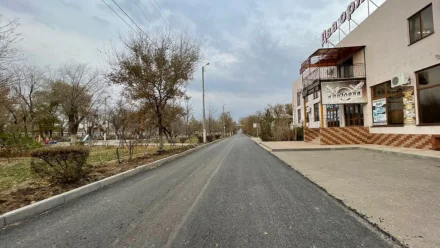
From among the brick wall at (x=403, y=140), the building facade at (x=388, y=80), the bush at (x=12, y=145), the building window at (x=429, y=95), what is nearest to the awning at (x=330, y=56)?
the building facade at (x=388, y=80)

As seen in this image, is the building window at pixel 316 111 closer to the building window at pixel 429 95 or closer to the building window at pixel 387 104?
the building window at pixel 387 104

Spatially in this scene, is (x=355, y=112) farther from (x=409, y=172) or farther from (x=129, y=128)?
(x=129, y=128)

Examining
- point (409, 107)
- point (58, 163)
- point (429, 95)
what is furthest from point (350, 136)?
point (58, 163)

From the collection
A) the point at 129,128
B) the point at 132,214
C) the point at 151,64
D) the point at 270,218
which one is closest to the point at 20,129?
the point at 129,128

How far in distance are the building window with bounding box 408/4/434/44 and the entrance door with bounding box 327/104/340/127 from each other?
9002mm

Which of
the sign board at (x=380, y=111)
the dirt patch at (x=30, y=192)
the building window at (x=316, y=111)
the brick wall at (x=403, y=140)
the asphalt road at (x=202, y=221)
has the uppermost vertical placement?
the building window at (x=316, y=111)

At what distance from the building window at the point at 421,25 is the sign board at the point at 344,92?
512cm

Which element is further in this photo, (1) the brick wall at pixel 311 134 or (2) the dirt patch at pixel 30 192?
(1) the brick wall at pixel 311 134

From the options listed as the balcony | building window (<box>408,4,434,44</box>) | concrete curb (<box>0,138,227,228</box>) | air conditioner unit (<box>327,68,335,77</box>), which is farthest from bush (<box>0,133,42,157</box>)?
air conditioner unit (<box>327,68,335,77</box>)

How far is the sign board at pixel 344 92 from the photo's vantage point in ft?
58.7

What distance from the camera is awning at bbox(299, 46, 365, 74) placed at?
724 inches

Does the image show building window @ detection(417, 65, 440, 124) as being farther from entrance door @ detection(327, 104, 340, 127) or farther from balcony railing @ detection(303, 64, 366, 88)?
entrance door @ detection(327, 104, 340, 127)

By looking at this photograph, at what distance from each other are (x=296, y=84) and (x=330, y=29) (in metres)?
17.6

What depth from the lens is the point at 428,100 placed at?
12031 mm
